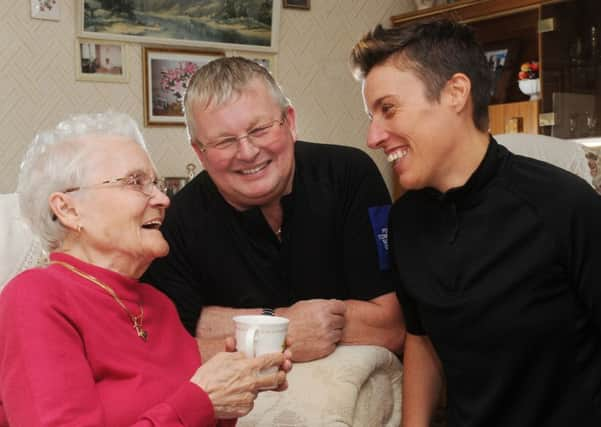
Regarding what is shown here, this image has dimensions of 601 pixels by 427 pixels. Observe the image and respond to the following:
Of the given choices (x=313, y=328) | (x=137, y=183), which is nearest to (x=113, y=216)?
(x=137, y=183)

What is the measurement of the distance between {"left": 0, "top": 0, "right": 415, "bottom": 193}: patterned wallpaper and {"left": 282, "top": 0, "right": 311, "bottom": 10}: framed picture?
0.10 ft

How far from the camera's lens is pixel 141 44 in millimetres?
3875

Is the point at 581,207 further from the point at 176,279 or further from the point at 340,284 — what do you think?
the point at 176,279

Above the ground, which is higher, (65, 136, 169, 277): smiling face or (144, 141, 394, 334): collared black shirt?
(65, 136, 169, 277): smiling face

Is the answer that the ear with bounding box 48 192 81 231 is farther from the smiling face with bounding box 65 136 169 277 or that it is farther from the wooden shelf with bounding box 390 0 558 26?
the wooden shelf with bounding box 390 0 558 26

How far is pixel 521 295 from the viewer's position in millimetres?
1344

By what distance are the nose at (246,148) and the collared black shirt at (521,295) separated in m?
0.48

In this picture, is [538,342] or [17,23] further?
[17,23]


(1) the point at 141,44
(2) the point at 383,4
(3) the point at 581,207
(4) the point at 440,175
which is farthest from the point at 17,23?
(3) the point at 581,207

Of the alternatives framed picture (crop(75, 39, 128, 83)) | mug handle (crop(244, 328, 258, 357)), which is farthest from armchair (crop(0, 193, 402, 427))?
framed picture (crop(75, 39, 128, 83))

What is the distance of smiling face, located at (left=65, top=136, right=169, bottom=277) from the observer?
4.43 feet

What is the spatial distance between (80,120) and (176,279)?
1.76ft

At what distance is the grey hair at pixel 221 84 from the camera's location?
1.69m

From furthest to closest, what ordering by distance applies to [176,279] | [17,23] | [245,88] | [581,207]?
[17,23]
[176,279]
[245,88]
[581,207]
